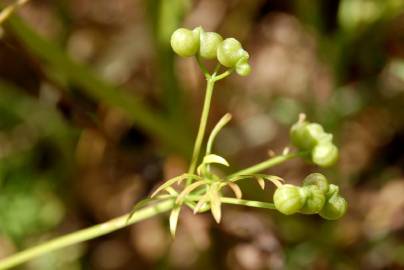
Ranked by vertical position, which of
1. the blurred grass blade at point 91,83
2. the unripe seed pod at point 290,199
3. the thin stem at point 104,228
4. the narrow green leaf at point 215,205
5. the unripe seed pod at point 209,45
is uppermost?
the blurred grass blade at point 91,83

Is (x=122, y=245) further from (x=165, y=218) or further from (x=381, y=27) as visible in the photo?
(x=381, y=27)

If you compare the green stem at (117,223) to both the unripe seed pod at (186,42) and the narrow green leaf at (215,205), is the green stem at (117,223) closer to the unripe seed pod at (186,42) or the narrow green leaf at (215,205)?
the narrow green leaf at (215,205)

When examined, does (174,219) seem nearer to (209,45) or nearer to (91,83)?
(209,45)

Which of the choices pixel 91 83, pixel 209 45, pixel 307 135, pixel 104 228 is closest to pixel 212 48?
pixel 209 45

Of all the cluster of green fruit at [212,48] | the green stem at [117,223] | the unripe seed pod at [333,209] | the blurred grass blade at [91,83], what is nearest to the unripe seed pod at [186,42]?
the cluster of green fruit at [212,48]

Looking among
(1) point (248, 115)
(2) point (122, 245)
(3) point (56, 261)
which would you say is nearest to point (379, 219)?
(1) point (248, 115)

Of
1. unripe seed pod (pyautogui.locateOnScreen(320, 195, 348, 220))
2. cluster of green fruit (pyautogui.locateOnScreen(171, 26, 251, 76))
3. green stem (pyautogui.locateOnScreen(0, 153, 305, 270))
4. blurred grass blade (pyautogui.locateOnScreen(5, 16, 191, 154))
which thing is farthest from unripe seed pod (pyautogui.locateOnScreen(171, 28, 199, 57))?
blurred grass blade (pyautogui.locateOnScreen(5, 16, 191, 154))
